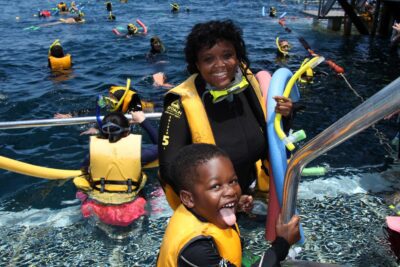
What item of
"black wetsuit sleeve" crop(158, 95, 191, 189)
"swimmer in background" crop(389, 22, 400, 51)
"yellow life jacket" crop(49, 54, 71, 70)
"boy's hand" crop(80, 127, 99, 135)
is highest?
"black wetsuit sleeve" crop(158, 95, 191, 189)

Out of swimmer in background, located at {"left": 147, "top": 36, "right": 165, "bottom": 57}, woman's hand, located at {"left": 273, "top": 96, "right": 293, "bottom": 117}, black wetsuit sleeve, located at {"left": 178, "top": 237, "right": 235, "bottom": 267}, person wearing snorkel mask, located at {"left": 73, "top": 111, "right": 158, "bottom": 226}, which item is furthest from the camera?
swimmer in background, located at {"left": 147, "top": 36, "right": 165, "bottom": 57}

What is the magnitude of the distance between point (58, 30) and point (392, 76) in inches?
529

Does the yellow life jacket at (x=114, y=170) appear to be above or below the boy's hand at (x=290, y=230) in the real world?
below

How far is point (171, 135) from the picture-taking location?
7.68ft

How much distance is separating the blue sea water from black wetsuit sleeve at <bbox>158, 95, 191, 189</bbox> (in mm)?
1259

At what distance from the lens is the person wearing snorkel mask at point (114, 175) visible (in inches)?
151

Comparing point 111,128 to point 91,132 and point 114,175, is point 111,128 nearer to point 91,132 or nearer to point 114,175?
point 114,175

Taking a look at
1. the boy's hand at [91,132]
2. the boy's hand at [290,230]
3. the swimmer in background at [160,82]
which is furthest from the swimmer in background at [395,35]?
the boy's hand at [290,230]

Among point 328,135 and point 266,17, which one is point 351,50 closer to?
point 266,17

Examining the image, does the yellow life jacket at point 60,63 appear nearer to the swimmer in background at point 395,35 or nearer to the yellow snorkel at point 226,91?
the swimmer in background at point 395,35

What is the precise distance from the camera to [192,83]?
2498mm

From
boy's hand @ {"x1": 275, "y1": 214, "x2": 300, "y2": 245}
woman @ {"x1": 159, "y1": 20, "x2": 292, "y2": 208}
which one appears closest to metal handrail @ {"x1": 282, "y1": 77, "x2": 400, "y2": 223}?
boy's hand @ {"x1": 275, "y1": 214, "x2": 300, "y2": 245}

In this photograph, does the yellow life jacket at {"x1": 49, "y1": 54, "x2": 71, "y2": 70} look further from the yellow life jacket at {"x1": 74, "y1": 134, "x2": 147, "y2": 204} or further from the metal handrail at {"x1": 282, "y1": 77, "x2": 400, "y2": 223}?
the metal handrail at {"x1": 282, "y1": 77, "x2": 400, "y2": 223}

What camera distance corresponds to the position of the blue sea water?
3.35 meters
